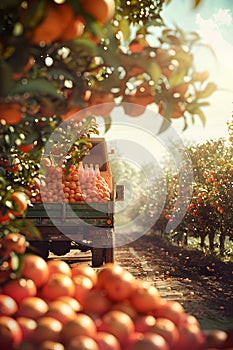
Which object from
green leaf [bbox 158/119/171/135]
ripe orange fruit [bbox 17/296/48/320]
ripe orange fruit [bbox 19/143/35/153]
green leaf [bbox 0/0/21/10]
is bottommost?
ripe orange fruit [bbox 17/296/48/320]

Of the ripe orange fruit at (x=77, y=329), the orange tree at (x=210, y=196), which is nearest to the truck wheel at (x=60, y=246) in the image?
the orange tree at (x=210, y=196)

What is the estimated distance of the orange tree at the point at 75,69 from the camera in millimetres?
1717

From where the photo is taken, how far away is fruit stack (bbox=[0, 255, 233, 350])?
1882mm

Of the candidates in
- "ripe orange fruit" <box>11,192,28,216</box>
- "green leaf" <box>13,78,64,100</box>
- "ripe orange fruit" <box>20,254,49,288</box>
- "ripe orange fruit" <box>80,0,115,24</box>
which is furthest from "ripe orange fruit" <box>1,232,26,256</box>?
"ripe orange fruit" <box>80,0,115,24</box>

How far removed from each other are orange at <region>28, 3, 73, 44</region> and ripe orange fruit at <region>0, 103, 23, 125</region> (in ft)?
0.81

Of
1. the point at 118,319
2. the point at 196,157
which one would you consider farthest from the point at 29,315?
the point at 196,157

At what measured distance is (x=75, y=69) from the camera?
214cm

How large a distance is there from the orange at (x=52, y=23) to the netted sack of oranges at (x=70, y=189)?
7.05 m

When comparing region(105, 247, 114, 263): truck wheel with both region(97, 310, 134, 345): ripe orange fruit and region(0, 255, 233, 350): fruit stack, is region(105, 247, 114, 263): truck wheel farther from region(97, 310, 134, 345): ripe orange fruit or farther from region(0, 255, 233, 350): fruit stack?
region(97, 310, 134, 345): ripe orange fruit

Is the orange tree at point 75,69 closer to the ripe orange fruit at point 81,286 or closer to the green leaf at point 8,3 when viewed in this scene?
the green leaf at point 8,3

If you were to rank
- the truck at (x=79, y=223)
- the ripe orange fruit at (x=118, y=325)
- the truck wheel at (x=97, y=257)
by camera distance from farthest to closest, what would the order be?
→ the truck wheel at (x=97, y=257) → the truck at (x=79, y=223) → the ripe orange fruit at (x=118, y=325)

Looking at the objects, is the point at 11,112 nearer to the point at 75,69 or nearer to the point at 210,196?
the point at 75,69

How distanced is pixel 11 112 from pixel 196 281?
340 inches

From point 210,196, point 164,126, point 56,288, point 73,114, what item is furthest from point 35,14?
point 210,196
